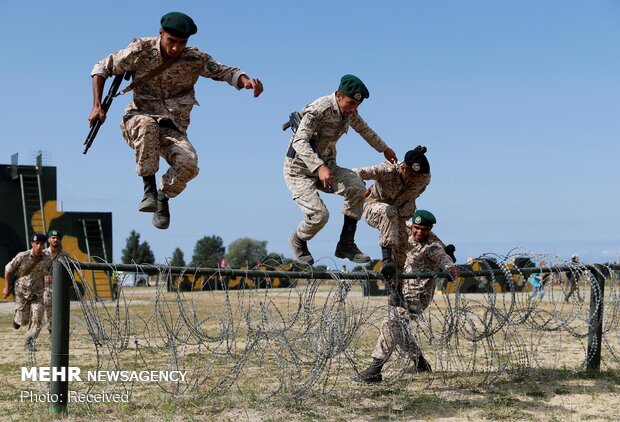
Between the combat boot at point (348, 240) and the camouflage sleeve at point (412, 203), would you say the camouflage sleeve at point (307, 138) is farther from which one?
the camouflage sleeve at point (412, 203)

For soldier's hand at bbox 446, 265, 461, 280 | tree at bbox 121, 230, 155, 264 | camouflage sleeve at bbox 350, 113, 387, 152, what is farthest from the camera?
tree at bbox 121, 230, 155, 264

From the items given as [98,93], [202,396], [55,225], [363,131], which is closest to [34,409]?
[202,396]

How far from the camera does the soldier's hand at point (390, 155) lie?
757 cm

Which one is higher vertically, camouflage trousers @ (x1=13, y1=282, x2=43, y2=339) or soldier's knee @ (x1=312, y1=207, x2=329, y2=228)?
soldier's knee @ (x1=312, y1=207, x2=329, y2=228)

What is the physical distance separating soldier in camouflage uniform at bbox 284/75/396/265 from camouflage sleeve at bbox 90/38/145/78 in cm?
148

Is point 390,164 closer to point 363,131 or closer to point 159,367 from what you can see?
point 363,131

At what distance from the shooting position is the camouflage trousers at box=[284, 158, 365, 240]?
22.3 feet

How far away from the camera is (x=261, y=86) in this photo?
639 cm

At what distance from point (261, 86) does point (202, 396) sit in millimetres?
2982

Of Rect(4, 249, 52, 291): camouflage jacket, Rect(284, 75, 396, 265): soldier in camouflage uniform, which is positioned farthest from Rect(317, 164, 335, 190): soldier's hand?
Rect(4, 249, 52, 291): camouflage jacket

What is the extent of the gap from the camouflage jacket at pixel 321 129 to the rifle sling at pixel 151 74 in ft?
3.98

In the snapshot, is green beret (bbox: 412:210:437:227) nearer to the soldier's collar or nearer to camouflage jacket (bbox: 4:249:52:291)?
the soldier's collar

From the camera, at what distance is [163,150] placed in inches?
252

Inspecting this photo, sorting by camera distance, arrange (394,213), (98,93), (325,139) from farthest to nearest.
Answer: (394,213) → (325,139) → (98,93)
